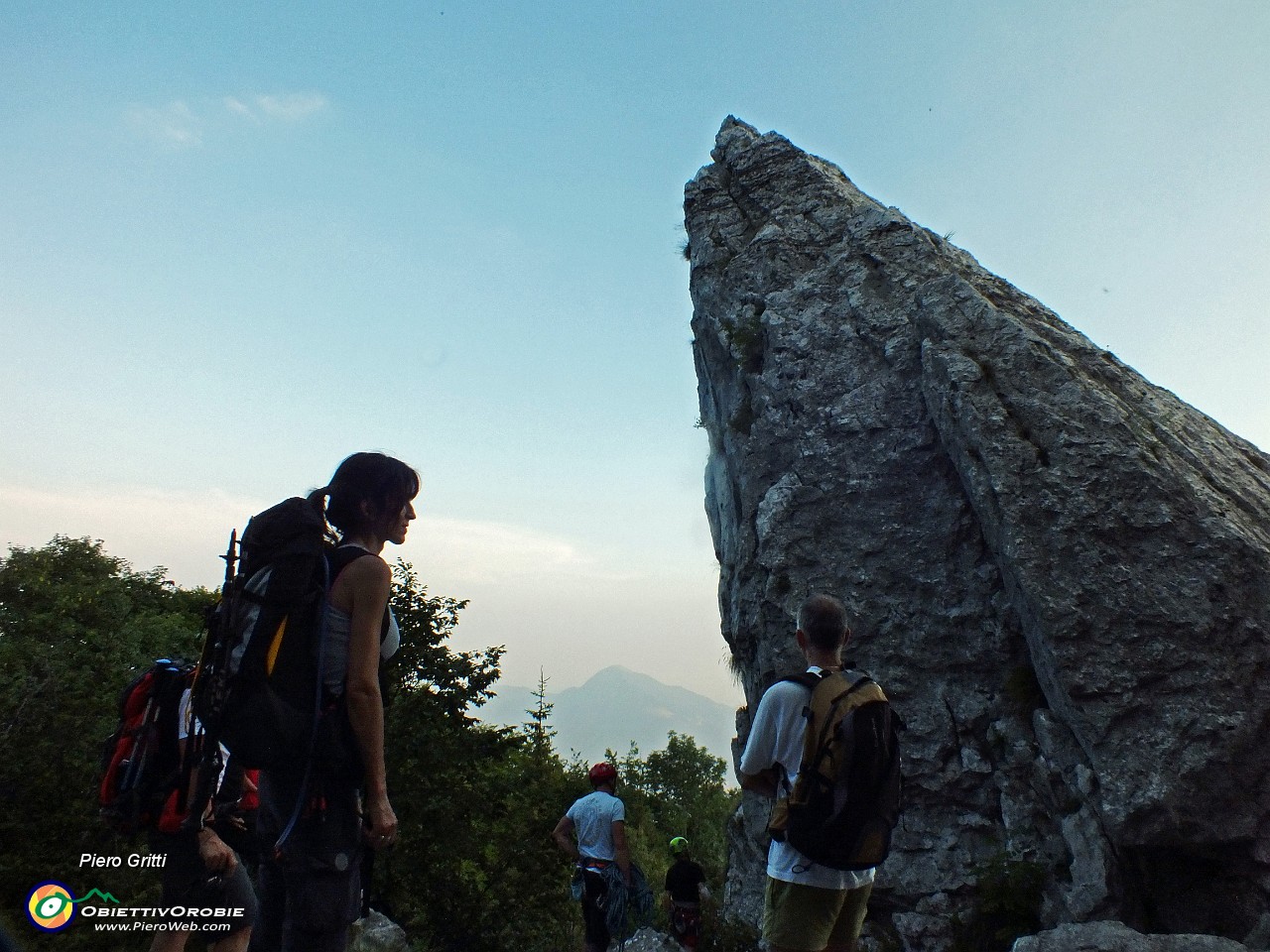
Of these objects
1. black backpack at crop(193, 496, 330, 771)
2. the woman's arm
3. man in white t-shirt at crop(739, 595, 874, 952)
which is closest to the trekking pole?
black backpack at crop(193, 496, 330, 771)

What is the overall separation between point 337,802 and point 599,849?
611cm

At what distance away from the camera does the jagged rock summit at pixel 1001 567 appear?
24.0ft

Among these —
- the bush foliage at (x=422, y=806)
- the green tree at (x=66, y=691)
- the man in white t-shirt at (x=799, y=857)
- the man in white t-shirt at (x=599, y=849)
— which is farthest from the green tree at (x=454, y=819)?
the man in white t-shirt at (x=799, y=857)

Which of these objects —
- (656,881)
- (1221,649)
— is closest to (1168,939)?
(1221,649)

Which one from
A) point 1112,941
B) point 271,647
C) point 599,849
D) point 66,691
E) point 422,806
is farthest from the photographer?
point 66,691

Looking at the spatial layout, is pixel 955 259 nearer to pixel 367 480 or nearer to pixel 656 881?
pixel 367 480

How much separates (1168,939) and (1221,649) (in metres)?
2.79

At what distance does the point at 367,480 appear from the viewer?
329 cm

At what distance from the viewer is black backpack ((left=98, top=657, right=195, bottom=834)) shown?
414 centimetres

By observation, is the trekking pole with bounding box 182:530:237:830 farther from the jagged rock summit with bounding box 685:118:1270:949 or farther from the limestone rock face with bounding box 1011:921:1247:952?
the jagged rock summit with bounding box 685:118:1270:949

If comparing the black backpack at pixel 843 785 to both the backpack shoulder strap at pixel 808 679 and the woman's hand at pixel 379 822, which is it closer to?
the backpack shoulder strap at pixel 808 679

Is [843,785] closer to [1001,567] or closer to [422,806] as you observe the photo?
[1001,567]

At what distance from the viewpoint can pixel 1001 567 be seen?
30.6 ft

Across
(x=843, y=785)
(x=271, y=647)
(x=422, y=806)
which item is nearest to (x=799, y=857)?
(x=843, y=785)
